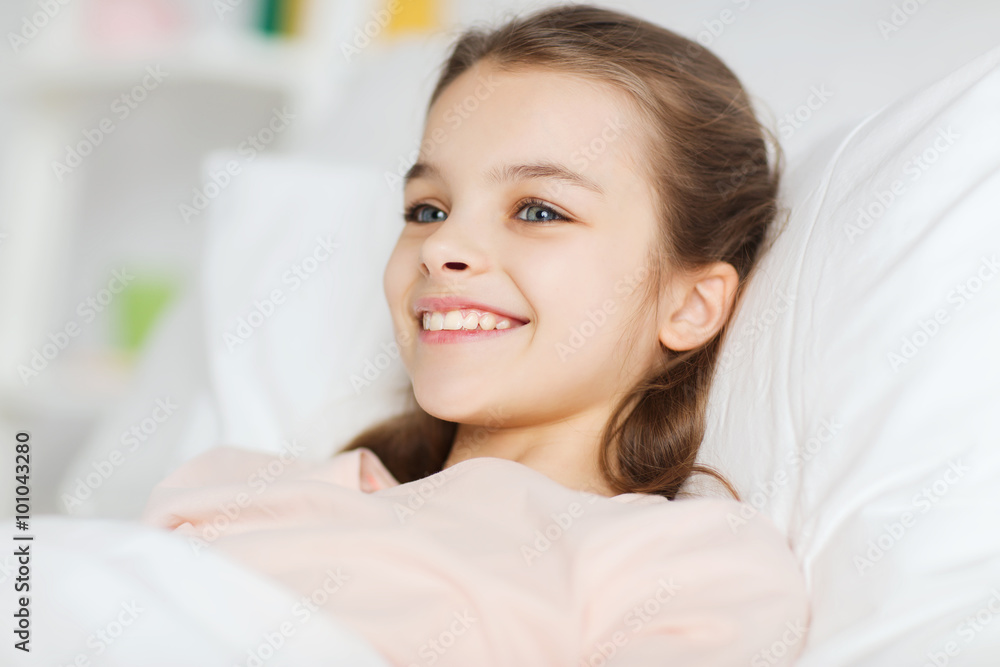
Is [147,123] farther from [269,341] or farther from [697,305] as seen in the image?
[697,305]

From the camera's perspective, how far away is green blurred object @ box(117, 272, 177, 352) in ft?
6.79

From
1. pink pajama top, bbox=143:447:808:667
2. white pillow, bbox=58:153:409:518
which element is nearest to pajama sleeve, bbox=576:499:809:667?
pink pajama top, bbox=143:447:808:667

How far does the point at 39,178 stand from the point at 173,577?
175 cm

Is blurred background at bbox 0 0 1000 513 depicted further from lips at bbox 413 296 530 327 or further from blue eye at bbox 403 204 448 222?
lips at bbox 413 296 530 327

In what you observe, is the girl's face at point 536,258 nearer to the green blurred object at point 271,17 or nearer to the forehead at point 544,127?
the forehead at point 544,127

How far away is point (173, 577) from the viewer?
59 cm

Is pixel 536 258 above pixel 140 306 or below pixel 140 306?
above

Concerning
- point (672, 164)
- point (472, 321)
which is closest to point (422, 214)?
point (472, 321)

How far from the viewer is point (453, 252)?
0.85m

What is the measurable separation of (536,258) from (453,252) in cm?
8

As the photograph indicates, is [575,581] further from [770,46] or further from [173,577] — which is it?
[770,46]

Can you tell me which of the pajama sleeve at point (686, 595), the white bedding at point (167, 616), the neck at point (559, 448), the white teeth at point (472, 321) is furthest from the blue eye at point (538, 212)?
the white bedding at point (167, 616)

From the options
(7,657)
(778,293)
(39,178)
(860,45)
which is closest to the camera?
(7,657)

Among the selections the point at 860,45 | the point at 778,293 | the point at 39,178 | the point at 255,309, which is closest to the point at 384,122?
→ the point at 255,309
